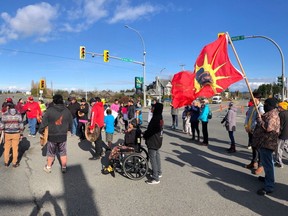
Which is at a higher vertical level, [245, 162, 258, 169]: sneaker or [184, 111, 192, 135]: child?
[184, 111, 192, 135]: child

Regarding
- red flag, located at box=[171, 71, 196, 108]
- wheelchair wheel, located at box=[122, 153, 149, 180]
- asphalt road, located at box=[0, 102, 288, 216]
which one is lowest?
asphalt road, located at box=[0, 102, 288, 216]

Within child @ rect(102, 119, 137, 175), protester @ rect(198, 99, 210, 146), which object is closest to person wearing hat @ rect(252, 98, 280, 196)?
child @ rect(102, 119, 137, 175)

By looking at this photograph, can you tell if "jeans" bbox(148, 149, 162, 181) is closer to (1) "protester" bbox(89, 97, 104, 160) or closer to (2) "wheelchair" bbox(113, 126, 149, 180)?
(2) "wheelchair" bbox(113, 126, 149, 180)

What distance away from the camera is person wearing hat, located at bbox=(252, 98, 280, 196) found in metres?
5.02

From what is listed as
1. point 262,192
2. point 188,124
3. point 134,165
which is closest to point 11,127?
point 134,165

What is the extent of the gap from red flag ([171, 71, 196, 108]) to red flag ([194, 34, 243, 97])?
0.44ft

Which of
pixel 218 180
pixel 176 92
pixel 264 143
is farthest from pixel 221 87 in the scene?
pixel 218 180

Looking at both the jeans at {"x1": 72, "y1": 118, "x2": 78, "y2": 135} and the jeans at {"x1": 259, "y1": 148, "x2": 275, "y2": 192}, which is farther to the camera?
the jeans at {"x1": 72, "y1": 118, "x2": 78, "y2": 135}

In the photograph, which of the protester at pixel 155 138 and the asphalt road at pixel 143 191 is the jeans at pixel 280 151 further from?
the protester at pixel 155 138

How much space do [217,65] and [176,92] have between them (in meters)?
1.18

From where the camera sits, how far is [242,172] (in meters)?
6.45

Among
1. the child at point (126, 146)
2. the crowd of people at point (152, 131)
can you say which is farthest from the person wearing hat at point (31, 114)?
the child at point (126, 146)

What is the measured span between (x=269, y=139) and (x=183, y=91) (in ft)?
7.55

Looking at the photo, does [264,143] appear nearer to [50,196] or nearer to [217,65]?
[217,65]
